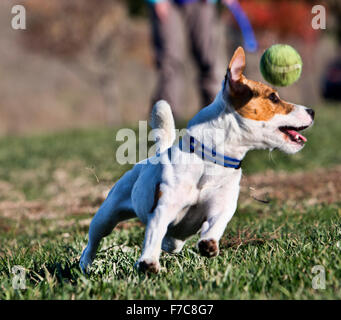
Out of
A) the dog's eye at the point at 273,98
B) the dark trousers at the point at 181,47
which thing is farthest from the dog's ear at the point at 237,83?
the dark trousers at the point at 181,47

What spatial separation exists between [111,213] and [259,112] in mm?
1052

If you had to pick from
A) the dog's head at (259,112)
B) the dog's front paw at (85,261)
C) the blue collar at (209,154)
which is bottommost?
the dog's front paw at (85,261)

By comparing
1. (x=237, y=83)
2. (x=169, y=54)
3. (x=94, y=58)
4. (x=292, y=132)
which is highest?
(x=94, y=58)

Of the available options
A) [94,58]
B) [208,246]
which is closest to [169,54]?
[208,246]

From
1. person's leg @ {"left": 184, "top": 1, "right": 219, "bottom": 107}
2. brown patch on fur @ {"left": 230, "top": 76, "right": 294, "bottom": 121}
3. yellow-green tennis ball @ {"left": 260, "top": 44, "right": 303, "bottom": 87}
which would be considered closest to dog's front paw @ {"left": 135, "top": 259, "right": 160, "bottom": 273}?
Answer: brown patch on fur @ {"left": 230, "top": 76, "right": 294, "bottom": 121}

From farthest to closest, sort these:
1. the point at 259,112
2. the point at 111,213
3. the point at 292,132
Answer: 1. the point at 111,213
2. the point at 292,132
3. the point at 259,112

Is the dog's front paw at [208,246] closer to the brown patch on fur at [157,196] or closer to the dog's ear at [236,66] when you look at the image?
the brown patch on fur at [157,196]

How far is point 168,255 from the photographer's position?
11.2 feet

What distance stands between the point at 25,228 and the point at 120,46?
20635 mm

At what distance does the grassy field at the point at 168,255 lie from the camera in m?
2.66

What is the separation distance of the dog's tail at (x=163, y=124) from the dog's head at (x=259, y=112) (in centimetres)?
49

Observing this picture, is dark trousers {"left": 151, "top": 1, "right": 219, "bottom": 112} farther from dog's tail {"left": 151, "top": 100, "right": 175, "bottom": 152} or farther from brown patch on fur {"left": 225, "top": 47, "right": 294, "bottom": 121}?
brown patch on fur {"left": 225, "top": 47, "right": 294, "bottom": 121}

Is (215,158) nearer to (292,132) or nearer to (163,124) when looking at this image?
(292,132)

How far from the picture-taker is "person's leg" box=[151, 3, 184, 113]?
691cm
